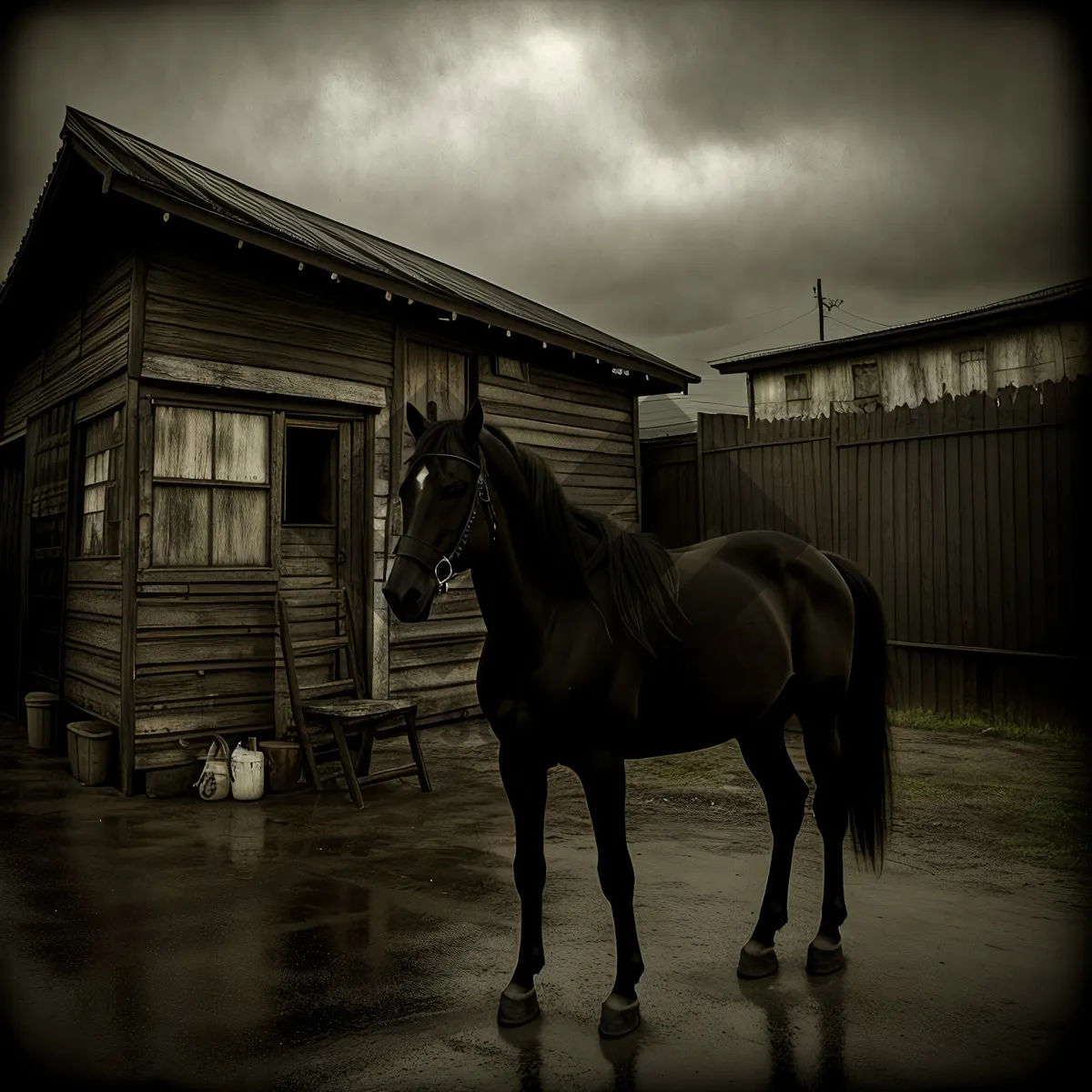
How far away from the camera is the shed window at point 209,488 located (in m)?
6.41

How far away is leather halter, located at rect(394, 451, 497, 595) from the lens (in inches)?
102

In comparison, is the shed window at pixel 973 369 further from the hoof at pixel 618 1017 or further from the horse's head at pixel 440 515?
the hoof at pixel 618 1017

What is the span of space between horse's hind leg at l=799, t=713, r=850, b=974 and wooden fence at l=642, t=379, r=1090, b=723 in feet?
11.4

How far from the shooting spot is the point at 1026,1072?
2.43 metres

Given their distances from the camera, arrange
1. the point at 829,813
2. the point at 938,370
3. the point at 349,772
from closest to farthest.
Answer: the point at 829,813
the point at 349,772
the point at 938,370

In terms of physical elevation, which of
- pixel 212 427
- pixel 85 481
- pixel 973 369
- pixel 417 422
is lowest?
pixel 417 422

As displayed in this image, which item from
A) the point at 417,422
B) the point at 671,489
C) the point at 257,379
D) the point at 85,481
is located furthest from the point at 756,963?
the point at 671,489

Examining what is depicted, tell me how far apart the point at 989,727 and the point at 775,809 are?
204 inches

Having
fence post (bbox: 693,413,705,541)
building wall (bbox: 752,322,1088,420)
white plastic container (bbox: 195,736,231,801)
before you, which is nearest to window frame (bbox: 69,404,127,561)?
white plastic container (bbox: 195,736,231,801)

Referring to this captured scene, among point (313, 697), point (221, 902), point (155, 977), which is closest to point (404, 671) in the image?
point (313, 697)

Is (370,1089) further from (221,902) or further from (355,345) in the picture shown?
(355,345)

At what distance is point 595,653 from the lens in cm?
285

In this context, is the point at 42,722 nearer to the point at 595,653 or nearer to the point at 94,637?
the point at 94,637

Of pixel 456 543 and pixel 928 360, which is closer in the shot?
pixel 456 543
